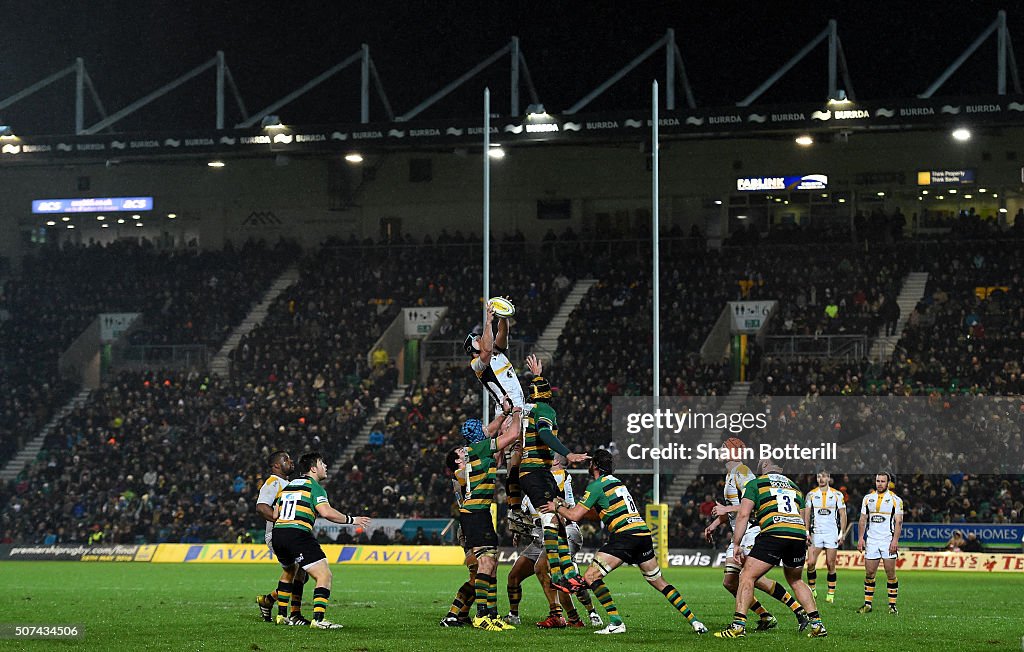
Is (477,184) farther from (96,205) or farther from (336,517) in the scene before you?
(336,517)

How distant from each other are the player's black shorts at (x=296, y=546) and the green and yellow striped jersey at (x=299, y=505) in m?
0.06

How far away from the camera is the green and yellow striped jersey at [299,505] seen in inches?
685

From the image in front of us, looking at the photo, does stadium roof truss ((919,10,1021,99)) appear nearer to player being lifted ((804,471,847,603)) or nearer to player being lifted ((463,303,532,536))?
player being lifted ((804,471,847,603))

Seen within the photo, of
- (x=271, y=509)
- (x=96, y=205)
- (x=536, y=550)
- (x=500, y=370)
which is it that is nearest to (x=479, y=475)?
(x=536, y=550)

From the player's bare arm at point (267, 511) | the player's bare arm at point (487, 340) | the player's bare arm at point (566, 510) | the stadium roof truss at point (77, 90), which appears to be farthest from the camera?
the stadium roof truss at point (77, 90)

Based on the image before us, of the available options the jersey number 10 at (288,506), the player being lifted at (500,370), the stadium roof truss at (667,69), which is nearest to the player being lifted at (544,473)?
the player being lifted at (500,370)

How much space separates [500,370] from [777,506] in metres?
3.75

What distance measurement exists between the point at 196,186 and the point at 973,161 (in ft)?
104

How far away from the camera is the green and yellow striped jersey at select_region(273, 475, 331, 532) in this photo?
17.4 metres

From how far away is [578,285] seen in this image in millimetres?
53375

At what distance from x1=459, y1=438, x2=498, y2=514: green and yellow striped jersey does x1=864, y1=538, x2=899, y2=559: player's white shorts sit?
7944 mm

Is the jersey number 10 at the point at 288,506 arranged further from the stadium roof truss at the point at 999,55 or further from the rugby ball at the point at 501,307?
the stadium roof truss at the point at 999,55

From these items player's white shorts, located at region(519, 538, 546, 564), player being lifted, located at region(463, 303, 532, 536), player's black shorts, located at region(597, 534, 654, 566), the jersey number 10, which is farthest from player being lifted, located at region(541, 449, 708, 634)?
the jersey number 10

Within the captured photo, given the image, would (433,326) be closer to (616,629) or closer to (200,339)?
(200,339)
